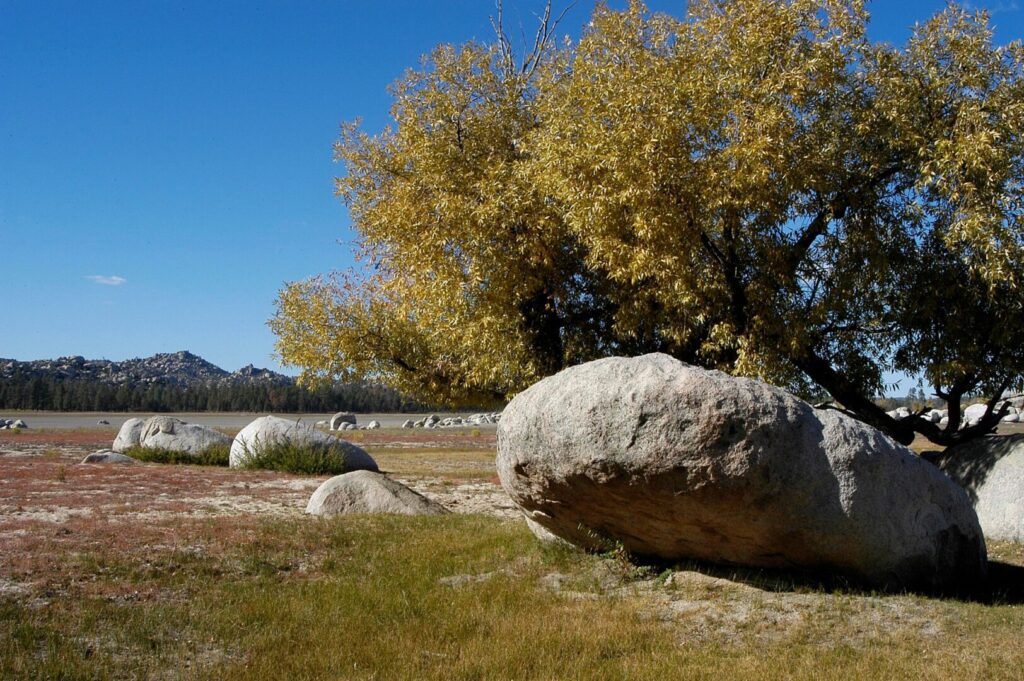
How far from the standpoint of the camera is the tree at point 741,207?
1284 cm

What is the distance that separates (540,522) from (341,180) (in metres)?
11.4

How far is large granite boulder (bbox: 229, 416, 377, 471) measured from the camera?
81.4 feet

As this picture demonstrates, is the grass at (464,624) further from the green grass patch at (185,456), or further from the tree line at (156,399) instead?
the tree line at (156,399)

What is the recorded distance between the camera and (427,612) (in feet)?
28.5

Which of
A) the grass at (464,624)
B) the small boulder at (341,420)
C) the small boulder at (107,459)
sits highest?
the small boulder at (341,420)

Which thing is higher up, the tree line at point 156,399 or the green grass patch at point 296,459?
the tree line at point 156,399

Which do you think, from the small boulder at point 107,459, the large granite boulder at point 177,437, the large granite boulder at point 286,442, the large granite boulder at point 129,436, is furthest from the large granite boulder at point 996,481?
the large granite boulder at point 129,436

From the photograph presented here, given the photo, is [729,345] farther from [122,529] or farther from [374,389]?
[374,389]

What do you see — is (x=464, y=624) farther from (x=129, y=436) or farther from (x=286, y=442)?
(x=129, y=436)

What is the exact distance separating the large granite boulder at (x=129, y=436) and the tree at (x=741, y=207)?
17934 millimetres

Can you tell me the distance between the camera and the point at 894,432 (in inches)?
595

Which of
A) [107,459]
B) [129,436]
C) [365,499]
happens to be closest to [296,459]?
[107,459]

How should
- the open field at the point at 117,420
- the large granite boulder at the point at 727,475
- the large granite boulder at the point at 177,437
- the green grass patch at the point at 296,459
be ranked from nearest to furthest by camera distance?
the large granite boulder at the point at 727,475 < the green grass patch at the point at 296,459 < the large granite boulder at the point at 177,437 < the open field at the point at 117,420

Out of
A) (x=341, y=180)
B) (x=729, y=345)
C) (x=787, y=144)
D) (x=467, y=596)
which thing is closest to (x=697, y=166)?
(x=787, y=144)
